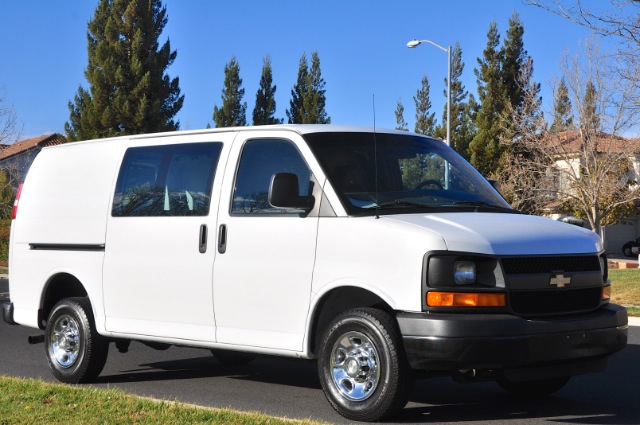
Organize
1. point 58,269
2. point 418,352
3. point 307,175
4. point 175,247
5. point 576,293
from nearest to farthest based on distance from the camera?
point 418,352 → point 576,293 → point 307,175 → point 175,247 → point 58,269

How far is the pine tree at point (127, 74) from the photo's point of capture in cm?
4641

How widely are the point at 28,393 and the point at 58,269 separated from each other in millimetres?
1725

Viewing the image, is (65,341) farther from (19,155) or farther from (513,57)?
(19,155)

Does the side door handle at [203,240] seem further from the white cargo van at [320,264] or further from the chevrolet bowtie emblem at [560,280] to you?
the chevrolet bowtie emblem at [560,280]

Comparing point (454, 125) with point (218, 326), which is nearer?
point (218, 326)

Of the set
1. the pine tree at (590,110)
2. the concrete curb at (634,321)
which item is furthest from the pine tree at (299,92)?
→ the concrete curb at (634,321)

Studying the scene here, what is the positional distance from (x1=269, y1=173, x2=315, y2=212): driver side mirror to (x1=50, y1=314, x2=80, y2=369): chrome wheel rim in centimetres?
282

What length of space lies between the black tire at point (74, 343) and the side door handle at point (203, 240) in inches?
62.5

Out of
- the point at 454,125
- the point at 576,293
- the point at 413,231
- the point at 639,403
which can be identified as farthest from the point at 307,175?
the point at 454,125

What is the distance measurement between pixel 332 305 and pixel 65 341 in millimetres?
3041

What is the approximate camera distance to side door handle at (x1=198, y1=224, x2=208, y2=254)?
292 inches

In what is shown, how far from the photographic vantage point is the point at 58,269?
8703 mm

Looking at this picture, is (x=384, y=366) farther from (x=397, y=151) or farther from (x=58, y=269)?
(x=58, y=269)

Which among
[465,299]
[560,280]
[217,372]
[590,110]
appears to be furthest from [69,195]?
[590,110]
